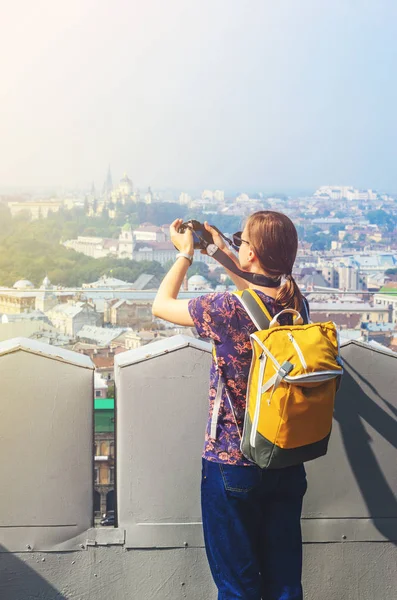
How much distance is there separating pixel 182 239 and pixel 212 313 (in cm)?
14

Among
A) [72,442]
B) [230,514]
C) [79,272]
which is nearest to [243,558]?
[230,514]

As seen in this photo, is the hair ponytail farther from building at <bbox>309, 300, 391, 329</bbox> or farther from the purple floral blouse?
building at <bbox>309, 300, 391, 329</bbox>

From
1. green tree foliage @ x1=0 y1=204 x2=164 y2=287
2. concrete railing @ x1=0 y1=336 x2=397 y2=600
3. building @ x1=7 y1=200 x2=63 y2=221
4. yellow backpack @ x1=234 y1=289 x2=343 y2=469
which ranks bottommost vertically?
green tree foliage @ x1=0 y1=204 x2=164 y2=287

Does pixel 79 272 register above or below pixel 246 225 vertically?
below

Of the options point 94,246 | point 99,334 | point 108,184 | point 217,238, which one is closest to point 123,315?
point 99,334

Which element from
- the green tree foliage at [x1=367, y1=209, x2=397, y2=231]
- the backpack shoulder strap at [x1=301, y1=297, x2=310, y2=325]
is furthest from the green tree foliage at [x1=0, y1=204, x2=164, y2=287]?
the backpack shoulder strap at [x1=301, y1=297, x2=310, y2=325]

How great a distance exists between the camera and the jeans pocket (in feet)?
3.09

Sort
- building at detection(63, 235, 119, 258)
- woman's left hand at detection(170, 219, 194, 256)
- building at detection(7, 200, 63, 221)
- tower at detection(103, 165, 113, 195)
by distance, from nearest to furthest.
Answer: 1. woman's left hand at detection(170, 219, 194, 256)
2. building at detection(63, 235, 119, 258)
3. building at detection(7, 200, 63, 221)
4. tower at detection(103, 165, 113, 195)

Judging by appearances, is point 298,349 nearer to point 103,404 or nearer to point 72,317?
point 103,404

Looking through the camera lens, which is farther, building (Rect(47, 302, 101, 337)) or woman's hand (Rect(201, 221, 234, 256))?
building (Rect(47, 302, 101, 337))

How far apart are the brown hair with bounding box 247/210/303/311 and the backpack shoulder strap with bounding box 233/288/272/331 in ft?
0.10

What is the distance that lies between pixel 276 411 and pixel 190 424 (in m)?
0.27

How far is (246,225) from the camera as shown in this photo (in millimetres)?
980

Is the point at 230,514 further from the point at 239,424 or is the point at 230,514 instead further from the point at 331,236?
the point at 331,236
